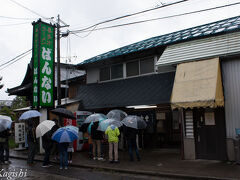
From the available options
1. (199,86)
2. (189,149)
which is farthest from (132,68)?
(189,149)

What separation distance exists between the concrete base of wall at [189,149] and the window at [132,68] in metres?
5.37

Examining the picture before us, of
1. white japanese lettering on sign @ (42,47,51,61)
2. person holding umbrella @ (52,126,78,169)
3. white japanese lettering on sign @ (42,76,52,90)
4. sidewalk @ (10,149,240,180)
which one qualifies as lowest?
sidewalk @ (10,149,240,180)

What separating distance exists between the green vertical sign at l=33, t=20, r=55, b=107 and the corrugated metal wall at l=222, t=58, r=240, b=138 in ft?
31.5

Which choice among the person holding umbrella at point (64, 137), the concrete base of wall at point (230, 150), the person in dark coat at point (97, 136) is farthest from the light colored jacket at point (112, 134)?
the concrete base of wall at point (230, 150)

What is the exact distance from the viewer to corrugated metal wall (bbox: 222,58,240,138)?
377 inches

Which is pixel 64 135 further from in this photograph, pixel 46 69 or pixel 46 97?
pixel 46 69

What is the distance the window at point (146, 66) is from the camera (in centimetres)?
1373

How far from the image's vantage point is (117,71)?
15.4 metres

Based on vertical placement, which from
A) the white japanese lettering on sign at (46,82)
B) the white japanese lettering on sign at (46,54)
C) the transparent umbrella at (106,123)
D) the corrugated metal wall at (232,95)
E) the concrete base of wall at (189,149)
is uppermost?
the white japanese lettering on sign at (46,54)

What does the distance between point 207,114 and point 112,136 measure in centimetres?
422

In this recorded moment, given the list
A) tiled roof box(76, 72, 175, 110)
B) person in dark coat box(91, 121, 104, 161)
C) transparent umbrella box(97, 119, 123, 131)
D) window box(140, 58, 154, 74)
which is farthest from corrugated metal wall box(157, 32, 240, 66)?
person in dark coat box(91, 121, 104, 161)

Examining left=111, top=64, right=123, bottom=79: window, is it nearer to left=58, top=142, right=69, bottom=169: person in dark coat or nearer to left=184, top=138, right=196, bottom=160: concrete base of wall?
left=184, top=138, right=196, bottom=160: concrete base of wall

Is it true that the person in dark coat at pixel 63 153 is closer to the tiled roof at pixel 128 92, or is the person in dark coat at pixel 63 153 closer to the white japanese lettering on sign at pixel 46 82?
the tiled roof at pixel 128 92

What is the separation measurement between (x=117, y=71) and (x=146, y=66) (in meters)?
2.25
